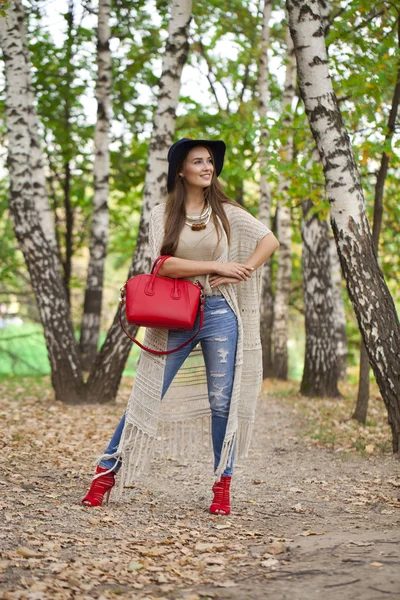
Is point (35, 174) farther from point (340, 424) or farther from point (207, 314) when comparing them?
point (207, 314)

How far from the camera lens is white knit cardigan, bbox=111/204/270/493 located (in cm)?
484

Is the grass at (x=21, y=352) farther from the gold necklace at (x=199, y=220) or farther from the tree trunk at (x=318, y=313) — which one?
the gold necklace at (x=199, y=220)

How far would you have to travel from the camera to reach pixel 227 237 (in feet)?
16.0

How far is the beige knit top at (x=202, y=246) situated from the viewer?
4766mm

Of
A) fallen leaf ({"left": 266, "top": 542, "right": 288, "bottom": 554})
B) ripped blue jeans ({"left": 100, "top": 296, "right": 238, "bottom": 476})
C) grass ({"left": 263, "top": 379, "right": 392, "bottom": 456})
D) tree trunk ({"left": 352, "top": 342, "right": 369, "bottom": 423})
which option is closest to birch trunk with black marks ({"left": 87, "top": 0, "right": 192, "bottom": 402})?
grass ({"left": 263, "top": 379, "right": 392, "bottom": 456})

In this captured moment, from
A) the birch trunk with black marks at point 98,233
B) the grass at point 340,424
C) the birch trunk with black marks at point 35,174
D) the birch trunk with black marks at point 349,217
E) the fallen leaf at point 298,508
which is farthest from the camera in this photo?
the birch trunk with black marks at point 98,233

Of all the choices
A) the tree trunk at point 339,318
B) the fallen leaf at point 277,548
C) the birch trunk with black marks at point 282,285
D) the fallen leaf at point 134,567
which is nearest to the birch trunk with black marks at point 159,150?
the fallen leaf at point 277,548

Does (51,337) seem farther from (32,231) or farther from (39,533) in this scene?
(39,533)

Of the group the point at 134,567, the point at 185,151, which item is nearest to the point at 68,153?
the point at 185,151

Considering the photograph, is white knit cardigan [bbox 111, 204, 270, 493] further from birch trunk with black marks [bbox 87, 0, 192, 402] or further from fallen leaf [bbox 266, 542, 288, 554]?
birch trunk with black marks [bbox 87, 0, 192, 402]

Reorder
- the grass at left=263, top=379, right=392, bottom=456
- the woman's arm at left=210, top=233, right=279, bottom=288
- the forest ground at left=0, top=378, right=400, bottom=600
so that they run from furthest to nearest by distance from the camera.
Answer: the grass at left=263, top=379, right=392, bottom=456 → the woman's arm at left=210, top=233, right=279, bottom=288 → the forest ground at left=0, top=378, right=400, bottom=600

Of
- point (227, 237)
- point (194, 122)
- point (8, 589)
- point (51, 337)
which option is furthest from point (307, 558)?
point (194, 122)

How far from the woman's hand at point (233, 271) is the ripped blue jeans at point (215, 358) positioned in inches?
6.9

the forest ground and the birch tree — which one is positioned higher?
the birch tree
